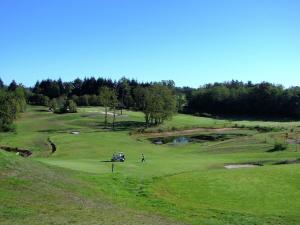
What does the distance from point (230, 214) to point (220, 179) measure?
12441 mm

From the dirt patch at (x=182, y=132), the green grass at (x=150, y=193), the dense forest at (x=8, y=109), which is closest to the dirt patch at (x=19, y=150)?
the green grass at (x=150, y=193)

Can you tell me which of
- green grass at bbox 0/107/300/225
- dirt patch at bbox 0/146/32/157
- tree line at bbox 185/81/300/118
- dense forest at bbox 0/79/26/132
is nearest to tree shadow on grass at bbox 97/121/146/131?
dense forest at bbox 0/79/26/132

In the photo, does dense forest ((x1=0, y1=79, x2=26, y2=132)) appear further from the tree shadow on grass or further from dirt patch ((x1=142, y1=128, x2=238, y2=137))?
dirt patch ((x1=142, y1=128, x2=238, y2=137))

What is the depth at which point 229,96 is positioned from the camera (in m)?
192

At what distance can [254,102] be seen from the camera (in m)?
186

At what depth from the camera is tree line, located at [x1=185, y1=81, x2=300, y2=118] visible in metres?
178

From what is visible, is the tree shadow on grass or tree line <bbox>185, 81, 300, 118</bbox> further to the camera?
tree line <bbox>185, 81, 300, 118</bbox>

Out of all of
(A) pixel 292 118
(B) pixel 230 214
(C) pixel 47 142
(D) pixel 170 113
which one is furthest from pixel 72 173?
(A) pixel 292 118

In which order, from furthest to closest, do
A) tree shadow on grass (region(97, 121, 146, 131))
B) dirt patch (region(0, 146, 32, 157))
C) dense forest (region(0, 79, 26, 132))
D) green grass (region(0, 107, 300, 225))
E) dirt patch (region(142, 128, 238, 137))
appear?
tree shadow on grass (region(97, 121, 146, 131)) → dirt patch (region(142, 128, 238, 137)) → dense forest (region(0, 79, 26, 132)) → dirt patch (region(0, 146, 32, 157)) → green grass (region(0, 107, 300, 225))

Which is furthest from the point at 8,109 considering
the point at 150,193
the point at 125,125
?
the point at 150,193

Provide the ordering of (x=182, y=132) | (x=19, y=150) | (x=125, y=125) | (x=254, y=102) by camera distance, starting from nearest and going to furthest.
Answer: (x=19, y=150), (x=182, y=132), (x=125, y=125), (x=254, y=102)

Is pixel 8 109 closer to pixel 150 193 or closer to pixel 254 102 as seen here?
pixel 150 193

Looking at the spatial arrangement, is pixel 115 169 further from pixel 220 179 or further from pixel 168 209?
pixel 168 209

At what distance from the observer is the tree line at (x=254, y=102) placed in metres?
178
